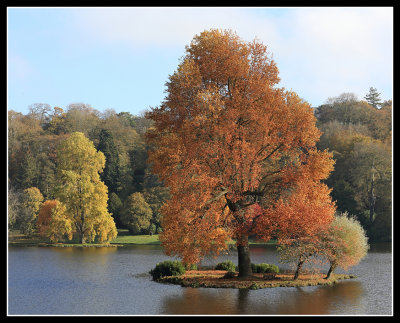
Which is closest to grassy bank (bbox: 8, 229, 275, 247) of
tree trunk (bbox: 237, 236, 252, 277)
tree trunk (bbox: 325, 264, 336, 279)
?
tree trunk (bbox: 325, 264, 336, 279)

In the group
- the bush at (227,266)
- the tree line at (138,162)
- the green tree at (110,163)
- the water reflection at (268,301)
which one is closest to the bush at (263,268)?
the bush at (227,266)

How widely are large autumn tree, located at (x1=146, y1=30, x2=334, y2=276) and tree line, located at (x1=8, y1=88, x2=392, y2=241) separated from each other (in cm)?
2479

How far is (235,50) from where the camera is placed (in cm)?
2428

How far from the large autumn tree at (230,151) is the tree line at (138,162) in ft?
81.3

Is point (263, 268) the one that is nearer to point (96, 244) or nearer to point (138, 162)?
point (96, 244)

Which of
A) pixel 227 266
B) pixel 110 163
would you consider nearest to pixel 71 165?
pixel 110 163

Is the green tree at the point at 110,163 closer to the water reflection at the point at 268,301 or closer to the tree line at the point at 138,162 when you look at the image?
the tree line at the point at 138,162

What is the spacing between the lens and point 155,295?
2153 centimetres

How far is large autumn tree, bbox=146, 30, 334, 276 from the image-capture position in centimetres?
2342

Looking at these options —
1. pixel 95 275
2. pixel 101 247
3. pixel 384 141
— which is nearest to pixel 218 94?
pixel 95 275

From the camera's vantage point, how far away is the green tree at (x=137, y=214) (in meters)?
56.4

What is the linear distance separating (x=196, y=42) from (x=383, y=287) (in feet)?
46.9

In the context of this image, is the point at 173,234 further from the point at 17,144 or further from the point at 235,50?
the point at 17,144
